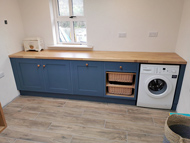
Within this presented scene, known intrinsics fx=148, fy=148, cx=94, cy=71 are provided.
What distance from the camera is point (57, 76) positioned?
2.69m

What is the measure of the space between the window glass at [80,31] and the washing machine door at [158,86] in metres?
1.52

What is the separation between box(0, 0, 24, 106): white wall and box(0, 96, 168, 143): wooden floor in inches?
9.3

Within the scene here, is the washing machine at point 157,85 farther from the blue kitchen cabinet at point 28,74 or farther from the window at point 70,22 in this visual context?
the blue kitchen cabinet at point 28,74

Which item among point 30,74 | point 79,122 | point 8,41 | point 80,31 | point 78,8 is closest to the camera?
point 79,122

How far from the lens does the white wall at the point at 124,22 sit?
8.30 feet

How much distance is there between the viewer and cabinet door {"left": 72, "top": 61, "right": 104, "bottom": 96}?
250cm

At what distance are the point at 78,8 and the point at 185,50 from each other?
203 centimetres

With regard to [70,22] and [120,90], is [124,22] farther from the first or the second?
[120,90]

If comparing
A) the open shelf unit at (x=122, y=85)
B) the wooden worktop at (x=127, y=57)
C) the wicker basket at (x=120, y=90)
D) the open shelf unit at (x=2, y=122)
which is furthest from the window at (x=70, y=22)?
the open shelf unit at (x=2, y=122)

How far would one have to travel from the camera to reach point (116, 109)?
2537 mm

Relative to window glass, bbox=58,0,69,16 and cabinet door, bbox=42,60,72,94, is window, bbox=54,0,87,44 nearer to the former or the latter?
window glass, bbox=58,0,69,16

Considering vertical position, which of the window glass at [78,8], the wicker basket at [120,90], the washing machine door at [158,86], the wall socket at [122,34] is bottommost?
the wicker basket at [120,90]

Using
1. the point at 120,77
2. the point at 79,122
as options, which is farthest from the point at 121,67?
the point at 79,122

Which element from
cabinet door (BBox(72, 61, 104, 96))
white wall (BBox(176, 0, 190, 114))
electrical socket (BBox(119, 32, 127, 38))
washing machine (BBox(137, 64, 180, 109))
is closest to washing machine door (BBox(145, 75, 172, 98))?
washing machine (BBox(137, 64, 180, 109))
